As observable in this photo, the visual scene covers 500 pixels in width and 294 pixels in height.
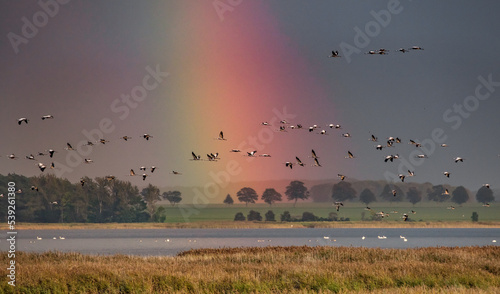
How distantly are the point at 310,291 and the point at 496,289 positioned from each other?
28.4ft

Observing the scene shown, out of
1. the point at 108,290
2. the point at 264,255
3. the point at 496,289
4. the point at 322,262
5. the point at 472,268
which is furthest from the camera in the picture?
the point at 264,255

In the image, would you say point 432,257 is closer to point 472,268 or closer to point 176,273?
point 472,268

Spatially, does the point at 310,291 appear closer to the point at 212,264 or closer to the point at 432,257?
the point at 212,264

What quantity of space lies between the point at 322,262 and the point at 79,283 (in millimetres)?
15771

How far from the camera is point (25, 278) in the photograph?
127 ft

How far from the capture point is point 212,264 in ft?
151

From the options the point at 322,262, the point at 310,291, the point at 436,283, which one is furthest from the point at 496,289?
the point at 322,262

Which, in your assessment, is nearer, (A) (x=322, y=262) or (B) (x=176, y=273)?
(B) (x=176, y=273)

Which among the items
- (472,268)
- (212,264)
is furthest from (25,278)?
(472,268)

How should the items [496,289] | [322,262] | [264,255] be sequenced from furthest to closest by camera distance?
[264,255] → [322,262] → [496,289]

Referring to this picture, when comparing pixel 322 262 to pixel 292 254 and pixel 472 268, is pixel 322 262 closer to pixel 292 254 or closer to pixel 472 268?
pixel 292 254

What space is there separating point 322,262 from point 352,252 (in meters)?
5.72

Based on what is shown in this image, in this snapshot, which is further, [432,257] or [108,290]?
[432,257]

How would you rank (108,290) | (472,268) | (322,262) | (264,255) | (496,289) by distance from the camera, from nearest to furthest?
(496,289) → (108,290) → (472,268) → (322,262) → (264,255)
